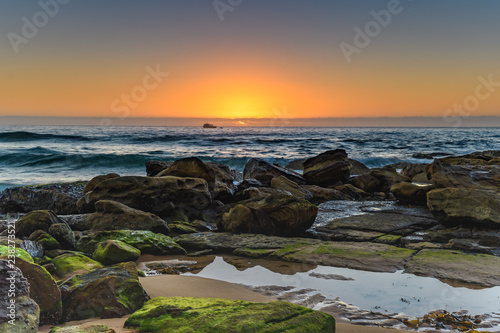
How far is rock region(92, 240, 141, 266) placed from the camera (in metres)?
4.88

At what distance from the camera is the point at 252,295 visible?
3.99 meters

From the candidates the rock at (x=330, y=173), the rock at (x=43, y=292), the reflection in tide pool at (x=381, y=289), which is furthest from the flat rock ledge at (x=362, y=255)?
the rock at (x=330, y=173)

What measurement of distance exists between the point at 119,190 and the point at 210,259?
3.27 m

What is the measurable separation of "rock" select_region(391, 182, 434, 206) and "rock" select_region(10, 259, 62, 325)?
305 inches

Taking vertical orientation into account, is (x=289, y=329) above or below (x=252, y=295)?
above

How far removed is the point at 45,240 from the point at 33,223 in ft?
2.25

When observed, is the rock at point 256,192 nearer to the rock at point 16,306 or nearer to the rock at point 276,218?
the rock at point 276,218

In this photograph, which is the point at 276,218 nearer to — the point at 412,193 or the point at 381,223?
the point at 381,223

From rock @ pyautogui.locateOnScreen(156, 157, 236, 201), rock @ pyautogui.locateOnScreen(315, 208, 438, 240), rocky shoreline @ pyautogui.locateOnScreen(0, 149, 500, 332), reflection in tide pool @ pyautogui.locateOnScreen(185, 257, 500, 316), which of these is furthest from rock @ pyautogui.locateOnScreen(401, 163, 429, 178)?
reflection in tide pool @ pyautogui.locateOnScreen(185, 257, 500, 316)

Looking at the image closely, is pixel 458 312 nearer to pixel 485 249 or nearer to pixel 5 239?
pixel 485 249

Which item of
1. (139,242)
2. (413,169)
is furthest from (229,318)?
(413,169)

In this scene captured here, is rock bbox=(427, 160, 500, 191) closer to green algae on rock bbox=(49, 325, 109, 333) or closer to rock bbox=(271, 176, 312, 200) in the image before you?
rock bbox=(271, 176, 312, 200)

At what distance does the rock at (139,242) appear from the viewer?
18.2 feet

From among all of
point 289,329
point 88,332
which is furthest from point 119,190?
point 289,329
